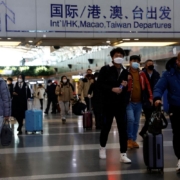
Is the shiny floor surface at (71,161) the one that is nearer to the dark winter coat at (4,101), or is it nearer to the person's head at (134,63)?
the dark winter coat at (4,101)

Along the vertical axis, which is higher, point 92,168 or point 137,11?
point 137,11

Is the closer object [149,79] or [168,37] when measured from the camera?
[149,79]

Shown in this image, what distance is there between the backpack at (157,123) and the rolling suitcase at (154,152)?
93 millimetres

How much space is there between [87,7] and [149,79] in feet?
17.6

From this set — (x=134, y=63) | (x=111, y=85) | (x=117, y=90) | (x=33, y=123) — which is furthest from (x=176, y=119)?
(x=33, y=123)

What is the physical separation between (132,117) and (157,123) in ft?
7.59

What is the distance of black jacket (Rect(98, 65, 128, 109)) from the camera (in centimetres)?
763

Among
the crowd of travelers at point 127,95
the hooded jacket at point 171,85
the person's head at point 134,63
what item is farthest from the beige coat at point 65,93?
the hooded jacket at point 171,85

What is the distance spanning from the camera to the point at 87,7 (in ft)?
47.4

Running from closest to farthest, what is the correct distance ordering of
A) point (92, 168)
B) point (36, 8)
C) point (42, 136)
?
point (92, 168), point (42, 136), point (36, 8)

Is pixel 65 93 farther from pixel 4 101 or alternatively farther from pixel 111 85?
pixel 4 101

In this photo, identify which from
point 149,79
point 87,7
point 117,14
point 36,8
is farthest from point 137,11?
point 149,79

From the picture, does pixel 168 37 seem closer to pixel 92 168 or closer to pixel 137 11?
pixel 137 11

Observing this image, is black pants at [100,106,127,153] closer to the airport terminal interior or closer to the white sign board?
the airport terminal interior
